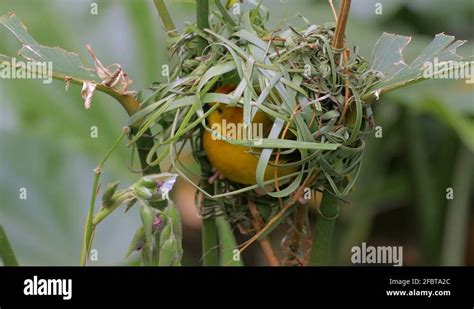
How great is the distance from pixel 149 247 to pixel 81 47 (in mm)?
909

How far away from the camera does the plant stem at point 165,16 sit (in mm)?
610

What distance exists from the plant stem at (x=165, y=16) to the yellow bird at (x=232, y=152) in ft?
0.24

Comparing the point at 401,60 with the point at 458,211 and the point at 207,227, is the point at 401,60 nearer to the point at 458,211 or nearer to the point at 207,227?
the point at 207,227

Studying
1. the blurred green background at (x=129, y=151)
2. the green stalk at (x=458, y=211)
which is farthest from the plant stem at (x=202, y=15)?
the green stalk at (x=458, y=211)

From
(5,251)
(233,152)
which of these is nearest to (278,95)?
(233,152)

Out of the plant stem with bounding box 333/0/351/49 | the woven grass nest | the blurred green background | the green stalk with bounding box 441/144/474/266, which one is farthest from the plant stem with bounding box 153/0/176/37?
the green stalk with bounding box 441/144/474/266

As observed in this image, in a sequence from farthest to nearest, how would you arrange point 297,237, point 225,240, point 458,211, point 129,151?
point 458,211 → point 129,151 → point 225,240 → point 297,237

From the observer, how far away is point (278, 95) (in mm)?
581

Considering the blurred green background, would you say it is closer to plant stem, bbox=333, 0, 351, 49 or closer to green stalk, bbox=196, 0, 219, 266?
green stalk, bbox=196, 0, 219, 266

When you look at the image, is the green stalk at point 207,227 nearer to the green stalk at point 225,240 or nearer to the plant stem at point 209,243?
the plant stem at point 209,243

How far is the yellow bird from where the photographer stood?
0.59 metres

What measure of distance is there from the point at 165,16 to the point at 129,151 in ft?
2.12

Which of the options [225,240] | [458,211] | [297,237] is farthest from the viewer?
[458,211]
